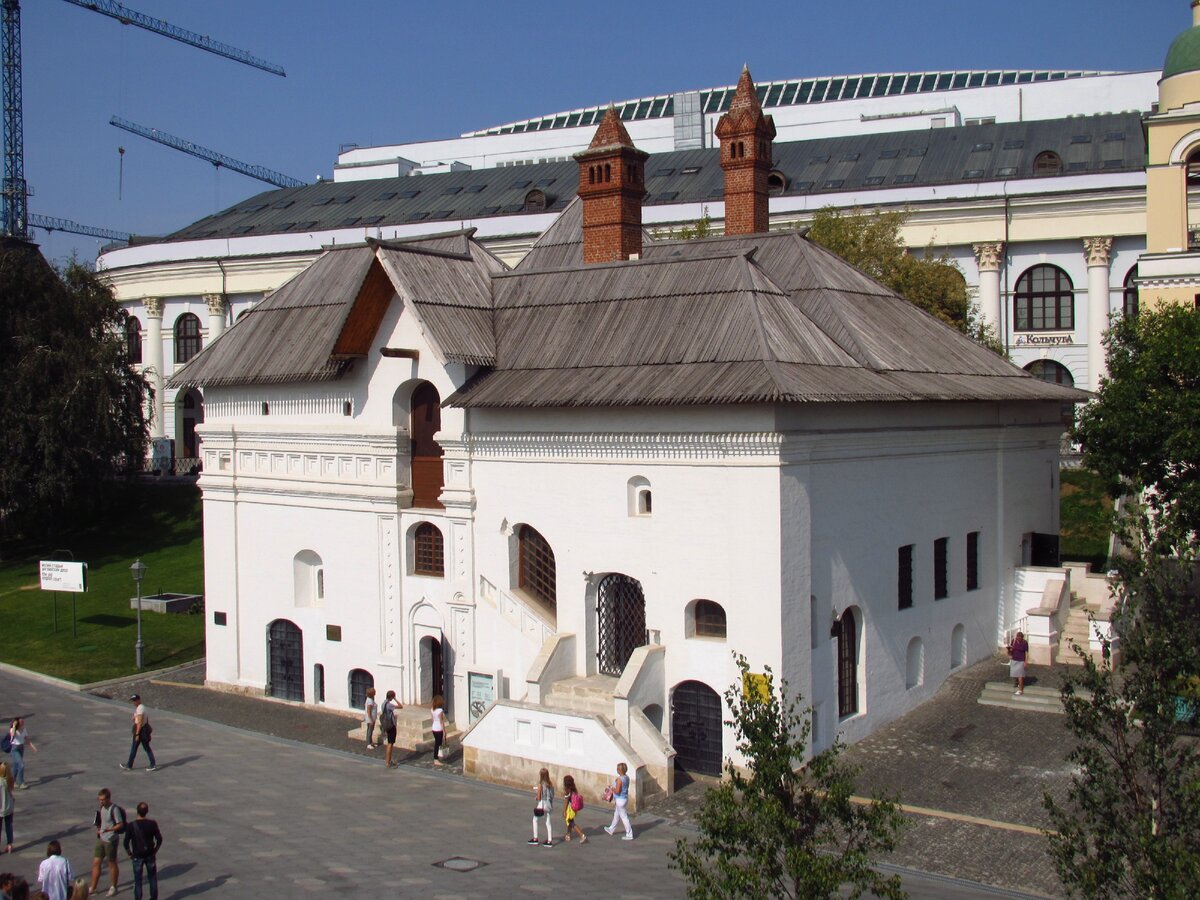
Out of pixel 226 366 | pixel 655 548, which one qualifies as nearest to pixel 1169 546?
pixel 655 548

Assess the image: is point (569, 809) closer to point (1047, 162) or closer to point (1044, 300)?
point (1044, 300)

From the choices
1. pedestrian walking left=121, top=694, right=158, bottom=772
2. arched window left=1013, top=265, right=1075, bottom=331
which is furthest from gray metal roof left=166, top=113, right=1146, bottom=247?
pedestrian walking left=121, top=694, right=158, bottom=772

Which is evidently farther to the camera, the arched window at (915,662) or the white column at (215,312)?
the white column at (215,312)

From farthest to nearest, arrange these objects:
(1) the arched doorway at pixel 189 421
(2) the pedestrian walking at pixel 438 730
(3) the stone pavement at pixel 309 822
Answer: (1) the arched doorway at pixel 189 421 < (2) the pedestrian walking at pixel 438 730 < (3) the stone pavement at pixel 309 822

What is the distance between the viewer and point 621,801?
857 inches

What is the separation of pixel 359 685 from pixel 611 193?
13912mm

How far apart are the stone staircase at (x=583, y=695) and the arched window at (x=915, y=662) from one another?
22.2 feet

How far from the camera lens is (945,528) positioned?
96.8 feet

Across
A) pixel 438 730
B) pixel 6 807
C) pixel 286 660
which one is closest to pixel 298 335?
pixel 286 660

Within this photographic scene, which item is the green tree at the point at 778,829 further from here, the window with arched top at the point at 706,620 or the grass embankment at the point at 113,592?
the grass embankment at the point at 113,592

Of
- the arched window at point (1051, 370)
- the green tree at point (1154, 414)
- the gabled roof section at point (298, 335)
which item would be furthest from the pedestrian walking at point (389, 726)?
the arched window at point (1051, 370)

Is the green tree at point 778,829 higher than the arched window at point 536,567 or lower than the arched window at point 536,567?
lower

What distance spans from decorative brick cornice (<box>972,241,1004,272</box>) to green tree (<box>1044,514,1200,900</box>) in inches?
1802

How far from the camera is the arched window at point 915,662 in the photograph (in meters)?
28.3
